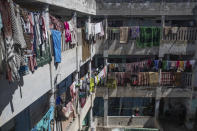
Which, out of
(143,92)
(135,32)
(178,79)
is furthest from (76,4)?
(178,79)

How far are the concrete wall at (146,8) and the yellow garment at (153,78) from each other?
506 centimetres

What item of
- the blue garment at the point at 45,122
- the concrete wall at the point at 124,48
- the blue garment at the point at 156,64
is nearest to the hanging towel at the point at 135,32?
the concrete wall at the point at 124,48

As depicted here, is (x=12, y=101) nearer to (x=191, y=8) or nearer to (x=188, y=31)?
(x=188, y=31)

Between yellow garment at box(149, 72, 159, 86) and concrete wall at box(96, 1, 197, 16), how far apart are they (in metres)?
5.06

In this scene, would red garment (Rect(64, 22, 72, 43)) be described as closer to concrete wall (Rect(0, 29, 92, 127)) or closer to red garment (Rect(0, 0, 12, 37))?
concrete wall (Rect(0, 29, 92, 127))

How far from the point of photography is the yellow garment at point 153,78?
→ 15.8 m

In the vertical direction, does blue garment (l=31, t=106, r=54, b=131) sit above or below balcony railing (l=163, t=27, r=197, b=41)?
below

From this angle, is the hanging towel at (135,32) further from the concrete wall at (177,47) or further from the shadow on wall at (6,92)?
the shadow on wall at (6,92)

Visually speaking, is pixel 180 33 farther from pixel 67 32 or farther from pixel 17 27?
pixel 17 27

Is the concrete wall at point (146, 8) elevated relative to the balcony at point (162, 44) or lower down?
elevated

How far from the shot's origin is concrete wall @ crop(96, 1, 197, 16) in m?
15.4

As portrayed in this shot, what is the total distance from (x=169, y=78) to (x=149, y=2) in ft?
21.9

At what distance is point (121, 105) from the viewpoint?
59.8 ft

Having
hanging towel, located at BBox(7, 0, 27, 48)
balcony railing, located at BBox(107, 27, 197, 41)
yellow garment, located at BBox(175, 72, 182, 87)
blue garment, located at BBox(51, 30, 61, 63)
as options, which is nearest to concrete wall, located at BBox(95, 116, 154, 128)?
yellow garment, located at BBox(175, 72, 182, 87)
